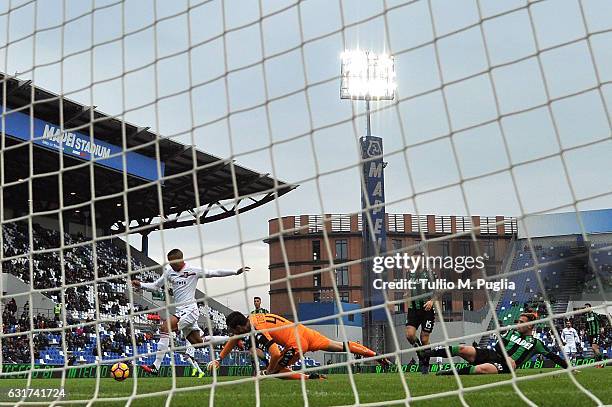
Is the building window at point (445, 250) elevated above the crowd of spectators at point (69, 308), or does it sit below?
above

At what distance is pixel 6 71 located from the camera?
15.8ft

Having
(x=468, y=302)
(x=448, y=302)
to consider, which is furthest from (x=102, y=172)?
(x=448, y=302)

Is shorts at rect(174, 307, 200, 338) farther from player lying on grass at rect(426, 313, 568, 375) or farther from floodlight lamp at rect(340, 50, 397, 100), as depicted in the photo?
floodlight lamp at rect(340, 50, 397, 100)

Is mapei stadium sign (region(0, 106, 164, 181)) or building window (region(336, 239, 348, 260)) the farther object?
building window (region(336, 239, 348, 260))

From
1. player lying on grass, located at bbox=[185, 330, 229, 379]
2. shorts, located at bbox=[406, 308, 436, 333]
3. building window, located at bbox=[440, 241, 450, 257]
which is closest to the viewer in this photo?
player lying on grass, located at bbox=[185, 330, 229, 379]

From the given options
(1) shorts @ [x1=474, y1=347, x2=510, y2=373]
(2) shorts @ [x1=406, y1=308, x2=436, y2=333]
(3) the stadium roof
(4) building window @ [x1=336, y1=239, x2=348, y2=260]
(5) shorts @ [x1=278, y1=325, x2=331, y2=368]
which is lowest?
(1) shorts @ [x1=474, y1=347, x2=510, y2=373]

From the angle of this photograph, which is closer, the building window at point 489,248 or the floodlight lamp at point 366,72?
the floodlight lamp at point 366,72

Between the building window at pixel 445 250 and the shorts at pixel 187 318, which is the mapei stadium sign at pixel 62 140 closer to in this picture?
the shorts at pixel 187 318

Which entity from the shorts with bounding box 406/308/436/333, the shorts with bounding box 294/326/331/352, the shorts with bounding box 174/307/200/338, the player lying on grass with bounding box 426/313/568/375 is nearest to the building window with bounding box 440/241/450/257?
the shorts with bounding box 406/308/436/333

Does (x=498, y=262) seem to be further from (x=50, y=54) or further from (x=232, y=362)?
(x=50, y=54)

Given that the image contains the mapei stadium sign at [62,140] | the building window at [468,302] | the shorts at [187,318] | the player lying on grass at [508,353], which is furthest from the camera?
the building window at [468,302]

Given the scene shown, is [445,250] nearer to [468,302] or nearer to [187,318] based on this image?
[468,302]

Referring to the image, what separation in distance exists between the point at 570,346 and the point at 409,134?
1319cm

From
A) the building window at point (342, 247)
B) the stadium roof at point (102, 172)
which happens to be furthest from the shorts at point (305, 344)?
the building window at point (342, 247)
